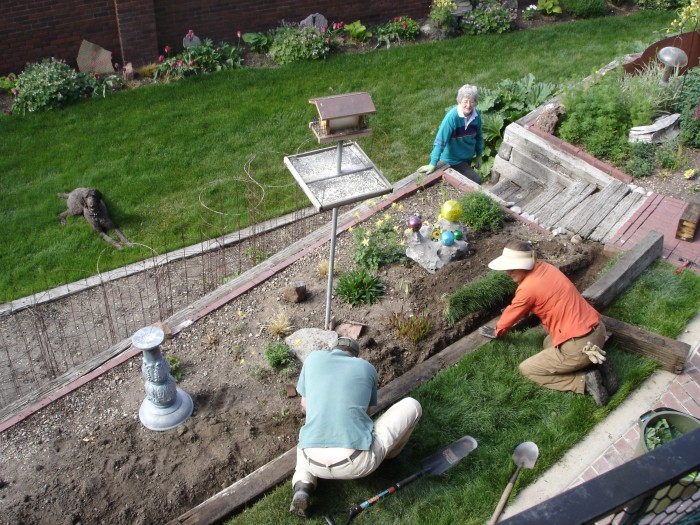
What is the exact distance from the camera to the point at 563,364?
6133mm

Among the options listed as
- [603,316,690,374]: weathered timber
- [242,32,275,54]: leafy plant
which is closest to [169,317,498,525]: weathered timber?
[603,316,690,374]: weathered timber

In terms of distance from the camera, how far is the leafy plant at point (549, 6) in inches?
579

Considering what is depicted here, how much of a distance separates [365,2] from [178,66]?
12.6ft

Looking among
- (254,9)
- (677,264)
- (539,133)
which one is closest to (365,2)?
(254,9)

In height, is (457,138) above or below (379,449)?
above

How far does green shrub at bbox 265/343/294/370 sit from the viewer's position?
6.79 m

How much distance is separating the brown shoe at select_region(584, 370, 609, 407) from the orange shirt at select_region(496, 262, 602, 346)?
37cm

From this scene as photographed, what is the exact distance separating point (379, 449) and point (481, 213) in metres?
3.85

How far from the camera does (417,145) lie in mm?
11438

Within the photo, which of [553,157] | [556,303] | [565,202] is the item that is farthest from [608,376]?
[553,157]

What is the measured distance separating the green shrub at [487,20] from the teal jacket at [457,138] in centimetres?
593

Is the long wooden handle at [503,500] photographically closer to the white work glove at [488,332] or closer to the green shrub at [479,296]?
the white work glove at [488,332]

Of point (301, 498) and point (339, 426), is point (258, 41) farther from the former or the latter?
point (301, 498)

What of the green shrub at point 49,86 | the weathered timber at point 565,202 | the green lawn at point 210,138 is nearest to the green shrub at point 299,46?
the green lawn at point 210,138
